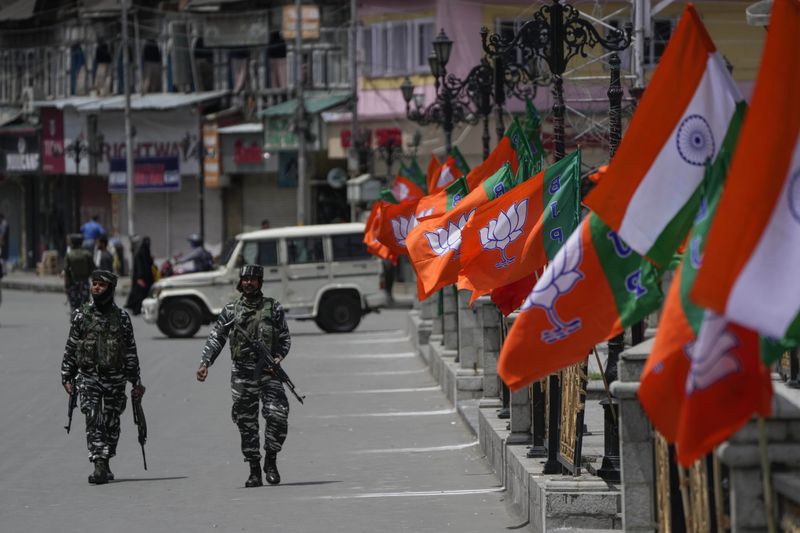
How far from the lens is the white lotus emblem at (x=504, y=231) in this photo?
43.0 feet

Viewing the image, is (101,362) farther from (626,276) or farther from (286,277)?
(286,277)

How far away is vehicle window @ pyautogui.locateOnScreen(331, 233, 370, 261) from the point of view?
32125mm

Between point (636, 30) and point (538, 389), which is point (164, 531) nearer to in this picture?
point (538, 389)

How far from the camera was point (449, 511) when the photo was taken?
1279 centimetres

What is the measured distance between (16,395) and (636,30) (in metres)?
8.90

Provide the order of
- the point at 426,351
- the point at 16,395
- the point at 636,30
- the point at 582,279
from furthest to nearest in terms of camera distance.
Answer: the point at 426,351
the point at 636,30
the point at 16,395
the point at 582,279

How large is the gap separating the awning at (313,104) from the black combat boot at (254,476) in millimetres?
38674

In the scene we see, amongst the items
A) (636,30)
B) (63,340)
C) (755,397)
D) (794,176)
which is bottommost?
(63,340)

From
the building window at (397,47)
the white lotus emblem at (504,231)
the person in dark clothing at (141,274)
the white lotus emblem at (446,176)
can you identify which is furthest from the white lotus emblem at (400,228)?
the building window at (397,47)

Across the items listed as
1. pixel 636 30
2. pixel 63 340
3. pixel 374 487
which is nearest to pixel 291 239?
pixel 63 340

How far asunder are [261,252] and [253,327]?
57.4 feet

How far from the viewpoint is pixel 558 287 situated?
8.27 m

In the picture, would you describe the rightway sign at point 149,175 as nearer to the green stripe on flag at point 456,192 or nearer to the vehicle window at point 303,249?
the vehicle window at point 303,249

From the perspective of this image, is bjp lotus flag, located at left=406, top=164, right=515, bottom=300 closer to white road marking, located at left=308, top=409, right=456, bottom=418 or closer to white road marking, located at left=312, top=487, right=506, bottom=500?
white road marking, located at left=312, top=487, right=506, bottom=500
